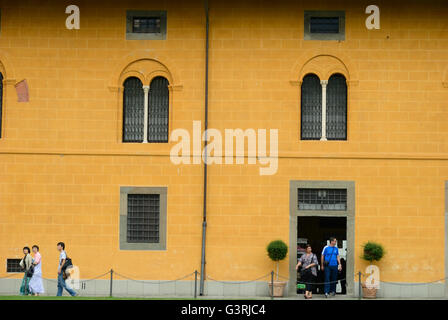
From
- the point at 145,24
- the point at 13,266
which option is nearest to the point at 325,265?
the point at 145,24

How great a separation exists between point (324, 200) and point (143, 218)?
210 inches

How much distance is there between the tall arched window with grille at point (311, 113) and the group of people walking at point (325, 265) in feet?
10.4

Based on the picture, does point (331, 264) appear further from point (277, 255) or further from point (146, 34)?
point (146, 34)

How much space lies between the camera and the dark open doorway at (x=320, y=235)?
25141 millimetres

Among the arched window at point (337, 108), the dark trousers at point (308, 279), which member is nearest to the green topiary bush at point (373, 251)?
the dark trousers at point (308, 279)

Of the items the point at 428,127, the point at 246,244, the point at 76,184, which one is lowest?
the point at 246,244

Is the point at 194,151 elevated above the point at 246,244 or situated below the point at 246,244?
above

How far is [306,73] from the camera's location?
25172mm

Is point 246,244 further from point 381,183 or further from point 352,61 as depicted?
point 352,61

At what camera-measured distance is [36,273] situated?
2306 cm

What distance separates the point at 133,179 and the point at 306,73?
5.96 metres

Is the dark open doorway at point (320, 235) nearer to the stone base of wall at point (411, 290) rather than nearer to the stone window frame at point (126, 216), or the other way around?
the stone base of wall at point (411, 290)

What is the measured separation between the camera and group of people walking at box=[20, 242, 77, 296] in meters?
23.0

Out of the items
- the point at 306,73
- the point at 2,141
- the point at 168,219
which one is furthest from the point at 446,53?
the point at 2,141
